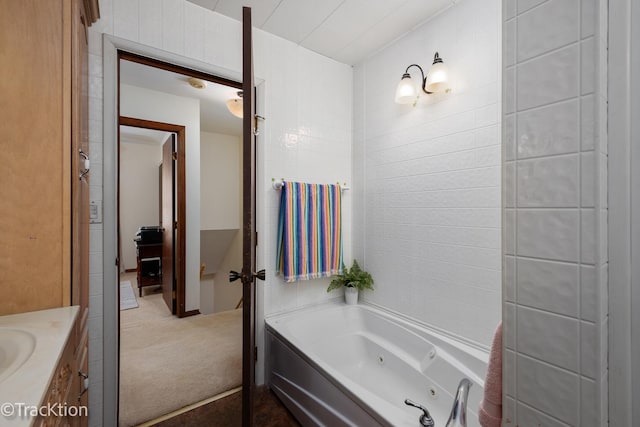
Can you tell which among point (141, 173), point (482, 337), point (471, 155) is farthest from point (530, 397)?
point (141, 173)

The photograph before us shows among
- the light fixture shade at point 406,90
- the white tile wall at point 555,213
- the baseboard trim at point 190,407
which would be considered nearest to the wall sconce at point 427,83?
the light fixture shade at point 406,90

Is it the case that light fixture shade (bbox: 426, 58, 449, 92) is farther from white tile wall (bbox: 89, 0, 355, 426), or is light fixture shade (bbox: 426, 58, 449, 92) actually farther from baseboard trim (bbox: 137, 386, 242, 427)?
baseboard trim (bbox: 137, 386, 242, 427)

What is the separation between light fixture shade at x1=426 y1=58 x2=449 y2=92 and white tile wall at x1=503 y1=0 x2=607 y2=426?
1101 millimetres

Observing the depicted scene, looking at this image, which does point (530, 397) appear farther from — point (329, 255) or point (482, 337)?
point (329, 255)

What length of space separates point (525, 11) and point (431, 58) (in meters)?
1.37

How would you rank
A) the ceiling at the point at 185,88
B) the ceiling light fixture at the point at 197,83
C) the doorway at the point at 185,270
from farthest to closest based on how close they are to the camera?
1. the ceiling light fixture at the point at 197,83
2. the ceiling at the point at 185,88
3. the doorway at the point at 185,270

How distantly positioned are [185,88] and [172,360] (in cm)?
250

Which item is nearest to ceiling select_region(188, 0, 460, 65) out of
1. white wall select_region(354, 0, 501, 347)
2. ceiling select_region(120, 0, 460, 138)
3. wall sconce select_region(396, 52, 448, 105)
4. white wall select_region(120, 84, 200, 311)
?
ceiling select_region(120, 0, 460, 138)

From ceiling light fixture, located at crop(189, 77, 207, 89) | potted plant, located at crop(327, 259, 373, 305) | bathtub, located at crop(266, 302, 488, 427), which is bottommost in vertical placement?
bathtub, located at crop(266, 302, 488, 427)

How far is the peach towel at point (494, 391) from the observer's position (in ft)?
2.28

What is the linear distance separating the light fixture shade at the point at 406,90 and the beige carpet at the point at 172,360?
2.20 m

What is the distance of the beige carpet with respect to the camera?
178 cm

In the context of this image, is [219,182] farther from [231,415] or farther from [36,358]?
[36,358]

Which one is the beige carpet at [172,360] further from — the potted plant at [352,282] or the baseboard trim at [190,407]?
the potted plant at [352,282]
